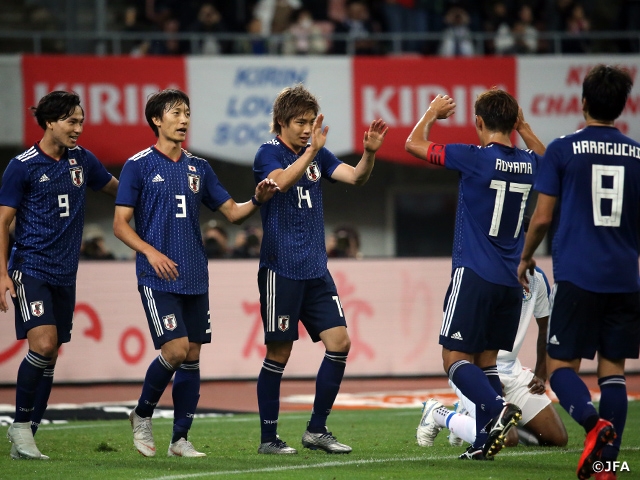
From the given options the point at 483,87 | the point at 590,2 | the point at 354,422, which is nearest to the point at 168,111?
the point at 354,422

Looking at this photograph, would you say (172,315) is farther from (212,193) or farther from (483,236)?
(483,236)

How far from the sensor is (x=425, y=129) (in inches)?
249

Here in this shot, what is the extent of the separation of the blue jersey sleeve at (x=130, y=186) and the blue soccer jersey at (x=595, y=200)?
2.56 metres

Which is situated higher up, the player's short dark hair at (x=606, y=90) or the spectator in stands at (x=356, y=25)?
the spectator in stands at (x=356, y=25)

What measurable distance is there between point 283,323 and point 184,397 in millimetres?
811

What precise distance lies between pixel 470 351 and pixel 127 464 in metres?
2.21

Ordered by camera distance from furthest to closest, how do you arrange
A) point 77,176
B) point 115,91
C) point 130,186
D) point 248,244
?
point 115,91 → point 248,244 → point 77,176 → point 130,186

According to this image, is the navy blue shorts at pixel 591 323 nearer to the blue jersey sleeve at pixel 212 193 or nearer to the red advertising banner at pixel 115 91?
the blue jersey sleeve at pixel 212 193

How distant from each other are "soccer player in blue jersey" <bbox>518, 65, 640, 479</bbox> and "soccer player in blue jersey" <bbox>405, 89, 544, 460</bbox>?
548 millimetres

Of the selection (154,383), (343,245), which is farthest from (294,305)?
(343,245)

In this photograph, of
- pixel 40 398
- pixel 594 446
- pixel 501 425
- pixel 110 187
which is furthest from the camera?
pixel 110 187

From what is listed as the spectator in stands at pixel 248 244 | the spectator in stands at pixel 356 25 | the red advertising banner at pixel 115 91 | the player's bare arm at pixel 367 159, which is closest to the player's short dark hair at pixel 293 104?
the player's bare arm at pixel 367 159

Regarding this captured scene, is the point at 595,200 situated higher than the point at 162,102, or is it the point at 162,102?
the point at 162,102

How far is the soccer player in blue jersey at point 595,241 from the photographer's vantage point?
5.55 metres
